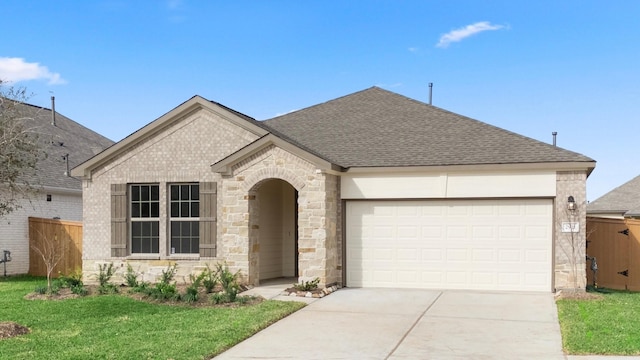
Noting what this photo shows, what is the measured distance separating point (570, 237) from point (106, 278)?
11464mm

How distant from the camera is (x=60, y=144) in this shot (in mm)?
26484

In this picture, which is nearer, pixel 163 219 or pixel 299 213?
pixel 299 213

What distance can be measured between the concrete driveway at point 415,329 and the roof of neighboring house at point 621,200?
1892cm

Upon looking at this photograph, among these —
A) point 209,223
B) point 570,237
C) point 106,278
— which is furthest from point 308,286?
point 570,237

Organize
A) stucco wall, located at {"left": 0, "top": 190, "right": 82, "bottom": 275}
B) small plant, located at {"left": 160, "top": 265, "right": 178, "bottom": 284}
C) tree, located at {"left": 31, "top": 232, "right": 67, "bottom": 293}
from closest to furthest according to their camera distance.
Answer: small plant, located at {"left": 160, "top": 265, "right": 178, "bottom": 284} → tree, located at {"left": 31, "top": 232, "right": 67, "bottom": 293} → stucco wall, located at {"left": 0, "top": 190, "right": 82, "bottom": 275}

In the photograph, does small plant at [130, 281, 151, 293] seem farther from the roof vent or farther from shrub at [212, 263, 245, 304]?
the roof vent

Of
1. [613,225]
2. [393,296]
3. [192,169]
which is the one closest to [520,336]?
[393,296]

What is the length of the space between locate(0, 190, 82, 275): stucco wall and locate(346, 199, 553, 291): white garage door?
38.0ft

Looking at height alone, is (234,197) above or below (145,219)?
above

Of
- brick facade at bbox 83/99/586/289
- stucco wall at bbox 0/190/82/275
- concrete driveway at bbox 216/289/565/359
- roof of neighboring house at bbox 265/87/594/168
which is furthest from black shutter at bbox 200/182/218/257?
stucco wall at bbox 0/190/82/275

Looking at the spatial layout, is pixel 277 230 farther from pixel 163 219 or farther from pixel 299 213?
pixel 163 219

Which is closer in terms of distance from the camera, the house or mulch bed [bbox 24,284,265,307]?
mulch bed [bbox 24,284,265,307]

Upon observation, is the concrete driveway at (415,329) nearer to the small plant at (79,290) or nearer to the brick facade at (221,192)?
the brick facade at (221,192)

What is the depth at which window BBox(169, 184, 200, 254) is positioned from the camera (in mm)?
16797
